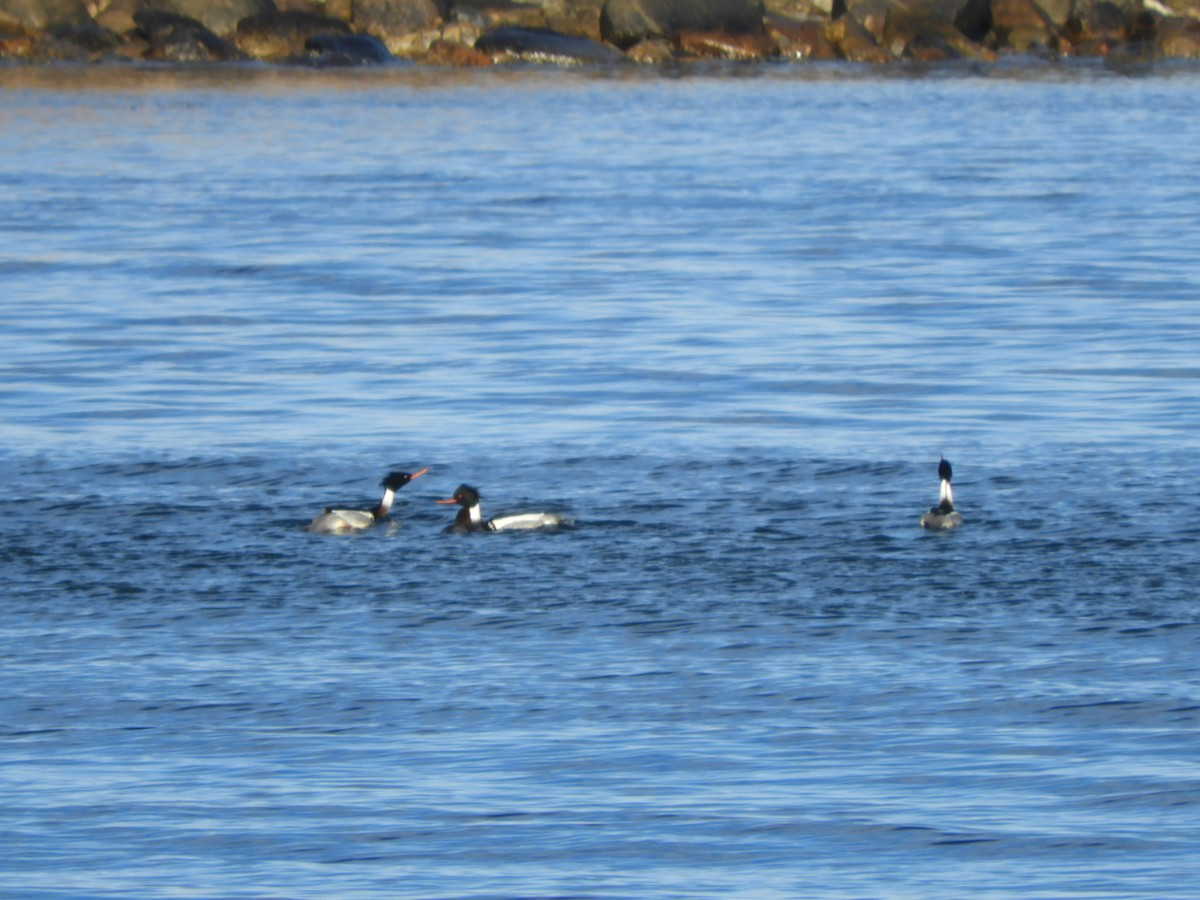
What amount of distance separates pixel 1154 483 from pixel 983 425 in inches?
97.5

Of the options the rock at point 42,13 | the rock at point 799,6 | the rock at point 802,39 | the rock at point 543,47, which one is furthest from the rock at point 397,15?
the rock at point 799,6

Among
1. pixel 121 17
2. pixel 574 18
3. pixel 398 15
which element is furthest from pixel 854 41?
pixel 121 17

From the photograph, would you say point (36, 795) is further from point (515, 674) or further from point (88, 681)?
point (515, 674)

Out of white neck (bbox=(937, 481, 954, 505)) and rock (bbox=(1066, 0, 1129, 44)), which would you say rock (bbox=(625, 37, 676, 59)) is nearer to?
rock (bbox=(1066, 0, 1129, 44))

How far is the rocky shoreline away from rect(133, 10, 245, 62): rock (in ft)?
0.14

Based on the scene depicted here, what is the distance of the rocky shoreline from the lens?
69.7 metres

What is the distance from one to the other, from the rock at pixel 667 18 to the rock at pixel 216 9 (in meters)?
10.4

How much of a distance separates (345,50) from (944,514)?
5853cm

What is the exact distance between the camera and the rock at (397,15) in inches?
2815

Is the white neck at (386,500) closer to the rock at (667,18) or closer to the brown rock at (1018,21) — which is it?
the rock at (667,18)

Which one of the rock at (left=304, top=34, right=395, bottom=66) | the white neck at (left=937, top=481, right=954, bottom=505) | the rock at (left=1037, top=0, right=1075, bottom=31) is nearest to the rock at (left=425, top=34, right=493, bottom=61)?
the rock at (left=304, top=34, right=395, bottom=66)

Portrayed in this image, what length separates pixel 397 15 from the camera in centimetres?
7181

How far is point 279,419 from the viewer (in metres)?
17.7

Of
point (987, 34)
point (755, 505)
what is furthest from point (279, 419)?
point (987, 34)
